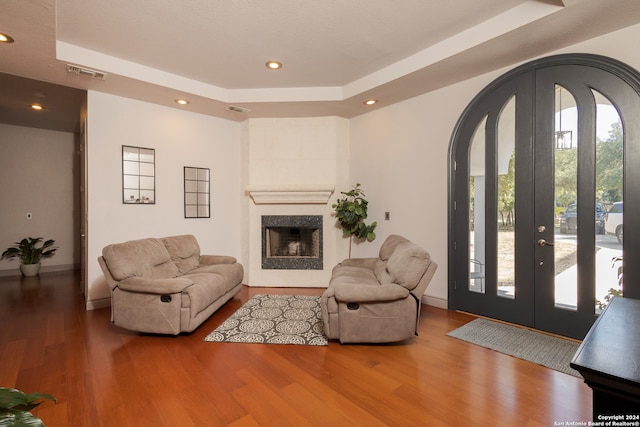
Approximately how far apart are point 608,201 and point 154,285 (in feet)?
14.0

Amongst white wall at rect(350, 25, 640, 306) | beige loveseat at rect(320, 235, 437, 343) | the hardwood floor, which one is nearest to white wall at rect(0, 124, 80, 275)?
the hardwood floor

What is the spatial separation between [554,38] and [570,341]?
2.78m

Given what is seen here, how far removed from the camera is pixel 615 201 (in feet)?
8.39

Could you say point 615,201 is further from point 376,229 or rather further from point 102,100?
point 102,100

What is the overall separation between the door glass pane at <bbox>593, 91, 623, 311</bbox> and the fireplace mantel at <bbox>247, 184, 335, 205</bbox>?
10.2 feet

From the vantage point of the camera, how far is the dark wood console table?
792mm

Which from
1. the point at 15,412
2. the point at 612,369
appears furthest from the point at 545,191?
the point at 15,412

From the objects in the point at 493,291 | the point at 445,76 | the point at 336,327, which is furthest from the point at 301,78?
the point at 493,291

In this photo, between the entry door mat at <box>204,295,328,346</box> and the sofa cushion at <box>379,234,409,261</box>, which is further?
the sofa cushion at <box>379,234,409,261</box>

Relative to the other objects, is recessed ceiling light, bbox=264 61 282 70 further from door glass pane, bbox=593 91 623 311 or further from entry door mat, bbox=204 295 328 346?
door glass pane, bbox=593 91 623 311

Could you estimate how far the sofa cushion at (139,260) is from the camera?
9.52 ft

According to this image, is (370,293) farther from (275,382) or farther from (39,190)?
(39,190)

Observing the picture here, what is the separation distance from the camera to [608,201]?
102 inches

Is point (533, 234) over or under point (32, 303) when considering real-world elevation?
over
